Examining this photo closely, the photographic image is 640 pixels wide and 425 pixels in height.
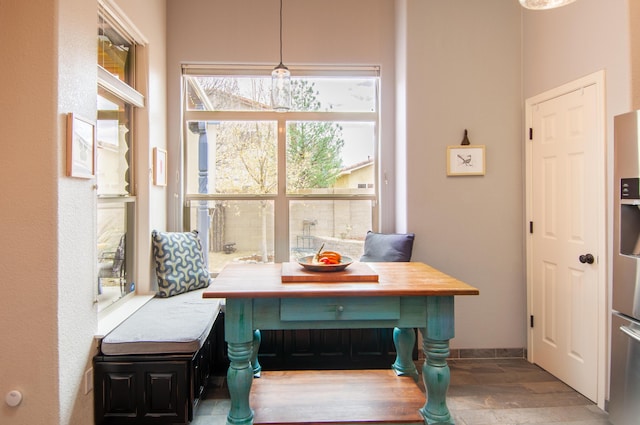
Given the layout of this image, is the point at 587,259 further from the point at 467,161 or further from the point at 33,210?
the point at 33,210

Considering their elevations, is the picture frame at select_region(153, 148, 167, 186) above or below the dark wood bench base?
above

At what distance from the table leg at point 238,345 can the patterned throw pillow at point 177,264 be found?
4.58ft

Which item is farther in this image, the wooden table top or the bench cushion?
the bench cushion

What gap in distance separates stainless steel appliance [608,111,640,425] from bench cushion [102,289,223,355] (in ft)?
7.88

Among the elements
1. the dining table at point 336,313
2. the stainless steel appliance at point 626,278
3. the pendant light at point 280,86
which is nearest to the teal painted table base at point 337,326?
the dining table at point 336,313

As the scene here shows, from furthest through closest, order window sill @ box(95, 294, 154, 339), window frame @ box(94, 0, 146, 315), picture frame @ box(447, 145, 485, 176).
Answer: picture frame @ box(447, 145, 485, 176) → window frame @ box(94, 0, 146, 315) → window sill @ box(95, 294, 154, 339)

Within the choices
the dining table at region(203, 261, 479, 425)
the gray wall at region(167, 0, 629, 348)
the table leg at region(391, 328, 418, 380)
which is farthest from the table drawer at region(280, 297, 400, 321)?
the gray wall at region(167, 0, 629, 348)

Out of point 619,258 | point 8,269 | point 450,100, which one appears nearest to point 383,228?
point 450,100

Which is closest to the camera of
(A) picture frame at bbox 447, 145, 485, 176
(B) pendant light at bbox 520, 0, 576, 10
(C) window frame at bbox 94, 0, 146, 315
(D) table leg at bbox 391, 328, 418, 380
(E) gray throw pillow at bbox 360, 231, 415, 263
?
(B) pendant light at bbox 520, 0, 576, 10

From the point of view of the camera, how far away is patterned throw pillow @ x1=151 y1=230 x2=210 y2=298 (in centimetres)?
297

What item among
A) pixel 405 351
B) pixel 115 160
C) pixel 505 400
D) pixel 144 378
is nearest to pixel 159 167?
pixel 115 160

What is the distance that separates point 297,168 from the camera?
362 centimetres

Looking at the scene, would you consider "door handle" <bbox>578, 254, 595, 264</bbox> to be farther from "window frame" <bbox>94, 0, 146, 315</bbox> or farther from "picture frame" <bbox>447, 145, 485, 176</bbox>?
"window frame" <bbox>94, 0, 146, 315</bbox>

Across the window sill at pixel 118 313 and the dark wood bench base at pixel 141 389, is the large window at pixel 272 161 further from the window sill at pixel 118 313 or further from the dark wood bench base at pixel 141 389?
the dark wood bench base at pixel 141 389
